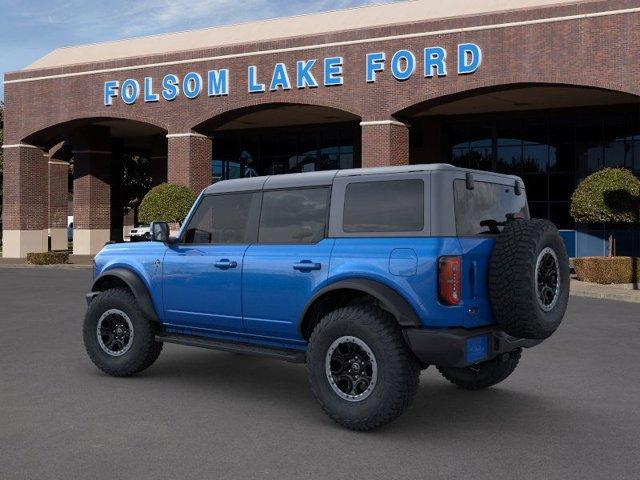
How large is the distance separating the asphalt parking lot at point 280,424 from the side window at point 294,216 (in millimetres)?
1545

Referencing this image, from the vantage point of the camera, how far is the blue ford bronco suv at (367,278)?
5.73 m

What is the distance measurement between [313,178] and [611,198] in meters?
17.7

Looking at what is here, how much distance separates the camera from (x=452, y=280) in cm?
563

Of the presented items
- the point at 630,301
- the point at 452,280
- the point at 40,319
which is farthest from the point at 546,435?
the point at 630,301

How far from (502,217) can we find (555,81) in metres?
19.3

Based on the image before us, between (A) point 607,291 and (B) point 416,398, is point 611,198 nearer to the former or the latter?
(A) point 607,291

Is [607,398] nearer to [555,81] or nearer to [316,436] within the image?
[316,436]

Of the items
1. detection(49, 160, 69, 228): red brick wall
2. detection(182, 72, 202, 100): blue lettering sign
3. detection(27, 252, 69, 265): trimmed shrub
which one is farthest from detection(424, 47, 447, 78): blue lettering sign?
detection(49, 160, 69, 228): red brick wall

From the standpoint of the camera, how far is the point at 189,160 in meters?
31.1

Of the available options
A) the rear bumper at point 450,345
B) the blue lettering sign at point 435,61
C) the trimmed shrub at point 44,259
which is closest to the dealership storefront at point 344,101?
the blue lettering sign at point 435,61

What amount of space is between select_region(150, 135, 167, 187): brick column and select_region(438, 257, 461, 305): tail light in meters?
37.8

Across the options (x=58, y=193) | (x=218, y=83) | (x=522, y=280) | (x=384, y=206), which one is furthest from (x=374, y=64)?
(x=522, y=280)

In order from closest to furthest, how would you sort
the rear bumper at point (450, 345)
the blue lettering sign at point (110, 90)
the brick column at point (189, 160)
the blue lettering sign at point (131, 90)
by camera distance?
the rear bumper at point (450, 345) < the brick column at point (189, 160) < the blue lettering sign at point (131, 90) < the blue lettering sign at point (110, 90)

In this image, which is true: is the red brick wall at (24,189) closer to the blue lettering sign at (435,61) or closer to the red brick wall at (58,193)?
the red brick wall at (58,193)
